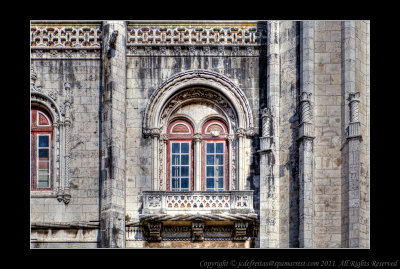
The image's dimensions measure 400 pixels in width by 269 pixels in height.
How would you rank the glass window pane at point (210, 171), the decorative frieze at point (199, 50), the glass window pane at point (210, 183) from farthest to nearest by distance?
the decorative frieze at point (199, 50), the glass window pane at point (210, 171), the glass window pane at point (210, 183)

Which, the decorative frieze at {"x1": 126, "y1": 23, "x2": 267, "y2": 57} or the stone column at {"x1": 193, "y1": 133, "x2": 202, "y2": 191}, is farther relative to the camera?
the decorative frieze at {"x1": 126, "y1": 23, "x2": 267, "y2": 57}

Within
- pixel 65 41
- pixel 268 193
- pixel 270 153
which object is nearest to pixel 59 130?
pixel 65 41

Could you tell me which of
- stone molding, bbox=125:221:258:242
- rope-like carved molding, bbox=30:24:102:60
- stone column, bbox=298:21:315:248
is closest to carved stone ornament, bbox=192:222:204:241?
stone molding, bbox=125:221:258:242

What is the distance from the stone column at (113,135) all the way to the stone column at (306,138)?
5231 mm

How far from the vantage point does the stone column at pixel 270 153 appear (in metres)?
30.0

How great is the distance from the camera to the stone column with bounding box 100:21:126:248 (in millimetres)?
30562

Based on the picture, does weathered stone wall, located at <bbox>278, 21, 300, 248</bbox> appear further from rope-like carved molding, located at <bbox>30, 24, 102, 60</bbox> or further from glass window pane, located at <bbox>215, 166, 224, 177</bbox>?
rope-like carved molding, located at <bbox>30, 24, 102, 60</bbox>

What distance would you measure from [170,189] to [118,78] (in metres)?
3.61

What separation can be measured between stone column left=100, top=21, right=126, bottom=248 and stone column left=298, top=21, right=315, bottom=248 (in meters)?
5.23

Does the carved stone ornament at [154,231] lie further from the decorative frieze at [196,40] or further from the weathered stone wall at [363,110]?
the weathered stone wall at [363,110]

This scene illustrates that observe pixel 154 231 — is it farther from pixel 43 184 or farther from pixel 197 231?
pixel 43 184

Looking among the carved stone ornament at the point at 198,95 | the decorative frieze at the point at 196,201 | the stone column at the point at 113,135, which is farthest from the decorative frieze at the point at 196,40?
the decorative frieze at the point at 196,201

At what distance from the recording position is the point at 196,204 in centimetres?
3089

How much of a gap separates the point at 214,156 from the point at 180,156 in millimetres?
1010
